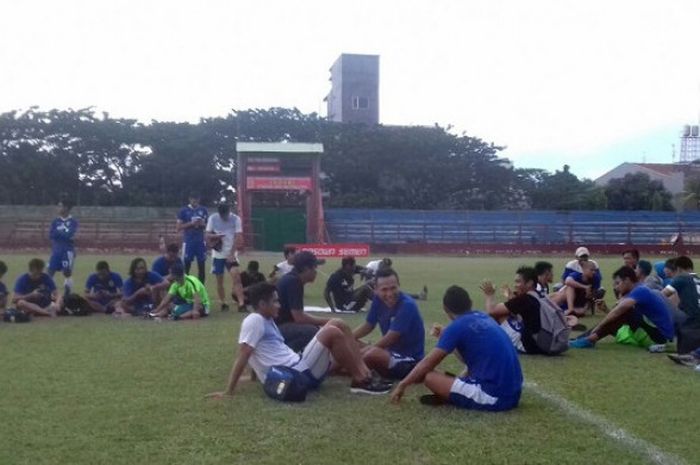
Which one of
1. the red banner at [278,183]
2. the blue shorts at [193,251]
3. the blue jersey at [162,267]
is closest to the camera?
the blue jersey at [162,267]

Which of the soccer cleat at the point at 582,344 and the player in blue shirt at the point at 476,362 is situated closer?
the player in blue shirt at the point at 476,362

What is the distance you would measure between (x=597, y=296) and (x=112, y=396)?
978 centimetres

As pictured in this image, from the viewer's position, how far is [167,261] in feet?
47.0

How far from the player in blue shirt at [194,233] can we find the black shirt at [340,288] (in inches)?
108

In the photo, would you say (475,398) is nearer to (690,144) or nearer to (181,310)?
(181,310)

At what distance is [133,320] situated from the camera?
42.4ft

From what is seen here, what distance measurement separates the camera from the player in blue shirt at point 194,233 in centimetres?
1522

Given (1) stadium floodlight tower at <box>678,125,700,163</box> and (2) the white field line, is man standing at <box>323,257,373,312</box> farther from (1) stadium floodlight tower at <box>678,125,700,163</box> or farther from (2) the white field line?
(1) stadium floodlight tower at <box>678,125,700,163</box>

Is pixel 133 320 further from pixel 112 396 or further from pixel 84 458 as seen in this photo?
pixel 84 458

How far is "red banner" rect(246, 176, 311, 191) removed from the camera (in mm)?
40531

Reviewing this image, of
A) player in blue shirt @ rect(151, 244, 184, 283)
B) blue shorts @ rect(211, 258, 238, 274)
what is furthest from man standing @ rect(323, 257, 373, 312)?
player in blue shirt @ rect(151, 244, 184, 283)

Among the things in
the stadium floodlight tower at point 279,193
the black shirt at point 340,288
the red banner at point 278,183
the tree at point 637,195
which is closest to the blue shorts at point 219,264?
the black shirt at point 340,288

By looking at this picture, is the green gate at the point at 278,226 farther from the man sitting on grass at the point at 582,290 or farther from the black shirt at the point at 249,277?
the man sitting on grass at the point at 582,290

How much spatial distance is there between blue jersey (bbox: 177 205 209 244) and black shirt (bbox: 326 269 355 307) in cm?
286
